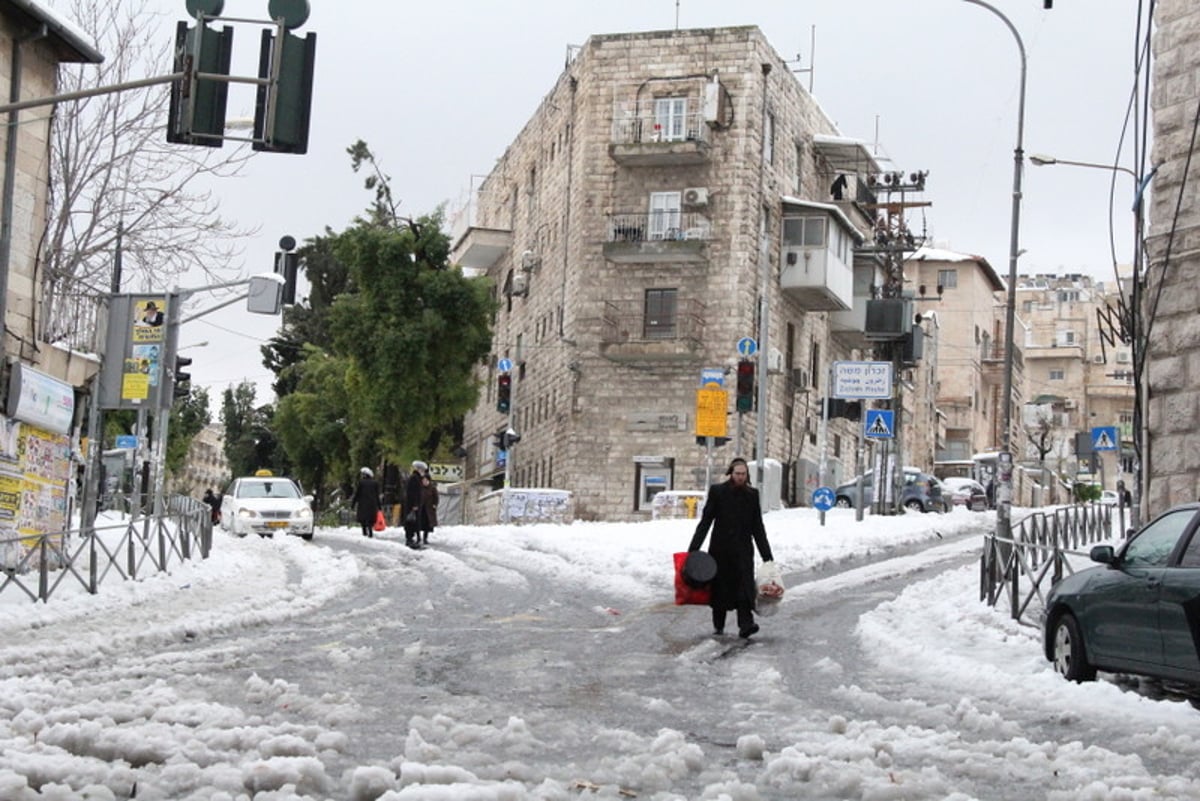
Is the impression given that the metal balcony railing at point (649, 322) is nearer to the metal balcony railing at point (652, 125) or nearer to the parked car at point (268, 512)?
the metal balcony railing at point (652, 125)

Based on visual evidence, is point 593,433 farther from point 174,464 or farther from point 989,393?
point 989,393

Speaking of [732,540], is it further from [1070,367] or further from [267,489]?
[1070,367]

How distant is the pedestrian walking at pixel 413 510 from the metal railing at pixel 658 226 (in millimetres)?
23469

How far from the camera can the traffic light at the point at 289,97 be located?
13617mm

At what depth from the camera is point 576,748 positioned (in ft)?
27.8

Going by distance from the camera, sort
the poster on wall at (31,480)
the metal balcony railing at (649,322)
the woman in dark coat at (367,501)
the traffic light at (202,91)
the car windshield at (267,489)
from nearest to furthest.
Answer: the traffic light at (202,91)
the poster on wall at (31,480)
the woman in dark coat at (367,501)
the car windshield at (267,489)
the metal balcony railing at (649,322)

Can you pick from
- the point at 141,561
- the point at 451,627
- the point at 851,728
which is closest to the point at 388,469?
the point at 141,561

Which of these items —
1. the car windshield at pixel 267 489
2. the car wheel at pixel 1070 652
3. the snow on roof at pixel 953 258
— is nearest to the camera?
the car wheel at pixel 1070 652

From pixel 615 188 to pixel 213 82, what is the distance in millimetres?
43427

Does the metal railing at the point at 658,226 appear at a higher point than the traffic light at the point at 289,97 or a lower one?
higher

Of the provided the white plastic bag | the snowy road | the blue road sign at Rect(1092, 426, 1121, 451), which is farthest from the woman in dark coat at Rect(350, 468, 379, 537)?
the white plastic bag

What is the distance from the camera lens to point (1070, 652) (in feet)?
40.5

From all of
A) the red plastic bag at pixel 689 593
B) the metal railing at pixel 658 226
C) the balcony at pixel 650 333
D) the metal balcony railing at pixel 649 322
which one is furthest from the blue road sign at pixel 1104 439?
the red plastic bag at pixel 689 593

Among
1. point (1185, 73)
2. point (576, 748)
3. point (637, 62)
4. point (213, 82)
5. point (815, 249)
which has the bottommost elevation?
point (576, 748)
